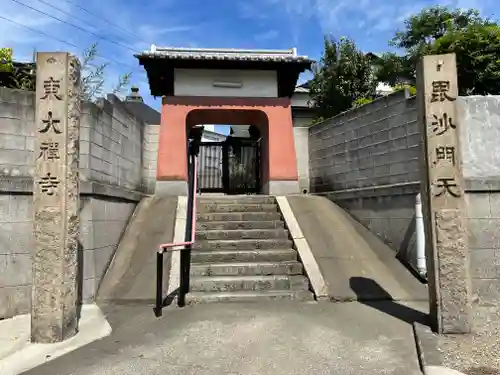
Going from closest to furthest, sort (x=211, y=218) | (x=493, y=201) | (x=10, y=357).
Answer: (x=10, y=357), (x=493, y=201), (x=211, y=218)

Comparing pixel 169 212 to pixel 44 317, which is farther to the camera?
pixel 169 212

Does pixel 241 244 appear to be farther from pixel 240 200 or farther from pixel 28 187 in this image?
pixel 28 187

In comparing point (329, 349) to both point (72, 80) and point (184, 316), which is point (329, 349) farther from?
point (72, 80)

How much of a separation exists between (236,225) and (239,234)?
33cm

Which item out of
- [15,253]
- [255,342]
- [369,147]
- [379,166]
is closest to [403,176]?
[379,166]

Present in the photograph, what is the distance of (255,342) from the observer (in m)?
3.74

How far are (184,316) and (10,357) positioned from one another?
5.82 ft

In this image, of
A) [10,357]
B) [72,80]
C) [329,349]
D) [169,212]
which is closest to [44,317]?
[10,357]

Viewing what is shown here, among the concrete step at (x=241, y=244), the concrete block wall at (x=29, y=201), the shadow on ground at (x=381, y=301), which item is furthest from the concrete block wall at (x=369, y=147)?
the concrete block wall at (x=29, y=201)

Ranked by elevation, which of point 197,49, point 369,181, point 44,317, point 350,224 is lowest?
point 44,317

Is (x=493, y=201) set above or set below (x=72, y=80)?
below

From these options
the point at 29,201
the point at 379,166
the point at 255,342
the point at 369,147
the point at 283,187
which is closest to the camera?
the point at 255,342

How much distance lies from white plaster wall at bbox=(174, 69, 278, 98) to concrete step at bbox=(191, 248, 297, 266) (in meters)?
5.50

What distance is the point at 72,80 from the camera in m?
3.98
